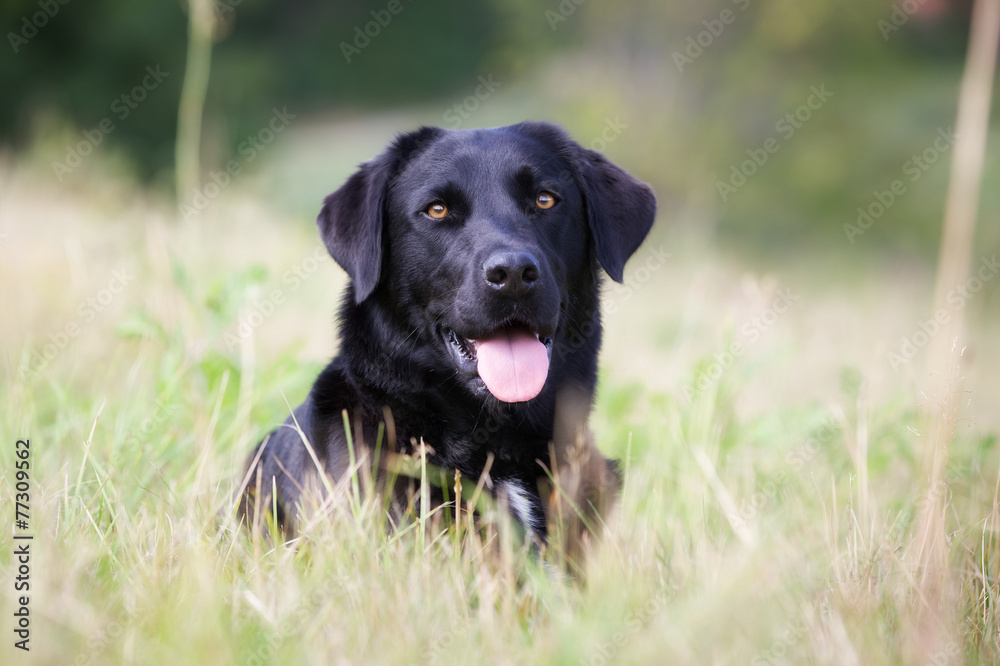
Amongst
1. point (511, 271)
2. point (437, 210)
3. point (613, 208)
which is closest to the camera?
point (511, 271)

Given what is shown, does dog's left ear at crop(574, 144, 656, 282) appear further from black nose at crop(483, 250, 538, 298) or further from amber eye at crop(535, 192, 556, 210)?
black nose at crop(483, 250, 538, 298)

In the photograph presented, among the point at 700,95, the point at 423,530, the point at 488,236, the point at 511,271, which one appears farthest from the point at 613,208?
the point at 700,95

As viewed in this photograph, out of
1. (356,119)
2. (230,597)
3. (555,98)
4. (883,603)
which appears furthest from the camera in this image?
(356,119)

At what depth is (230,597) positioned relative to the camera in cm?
206

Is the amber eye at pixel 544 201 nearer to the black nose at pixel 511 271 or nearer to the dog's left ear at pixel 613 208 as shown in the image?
the dog's left ear at pixel 613 208

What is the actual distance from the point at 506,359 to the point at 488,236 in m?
0.42

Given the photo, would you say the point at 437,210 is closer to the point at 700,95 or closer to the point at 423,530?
the point at 423,530

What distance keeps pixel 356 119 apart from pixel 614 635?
86.2 ft

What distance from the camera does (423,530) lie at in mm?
2229

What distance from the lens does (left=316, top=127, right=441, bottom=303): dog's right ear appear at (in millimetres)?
2955

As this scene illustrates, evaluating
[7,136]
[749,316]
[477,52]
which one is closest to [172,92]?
[7,136]

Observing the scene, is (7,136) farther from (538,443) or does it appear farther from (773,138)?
(538,443)

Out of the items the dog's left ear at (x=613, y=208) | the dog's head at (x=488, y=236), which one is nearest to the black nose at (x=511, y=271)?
the dog's head at (x=488, y=236)

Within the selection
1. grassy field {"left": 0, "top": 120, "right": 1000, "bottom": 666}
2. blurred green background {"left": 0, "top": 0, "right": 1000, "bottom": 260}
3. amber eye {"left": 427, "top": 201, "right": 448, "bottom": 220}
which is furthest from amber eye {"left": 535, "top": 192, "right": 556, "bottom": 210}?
blurred green background {"left": 0, "top": 0, "right": 1000, "bottom": 260}
